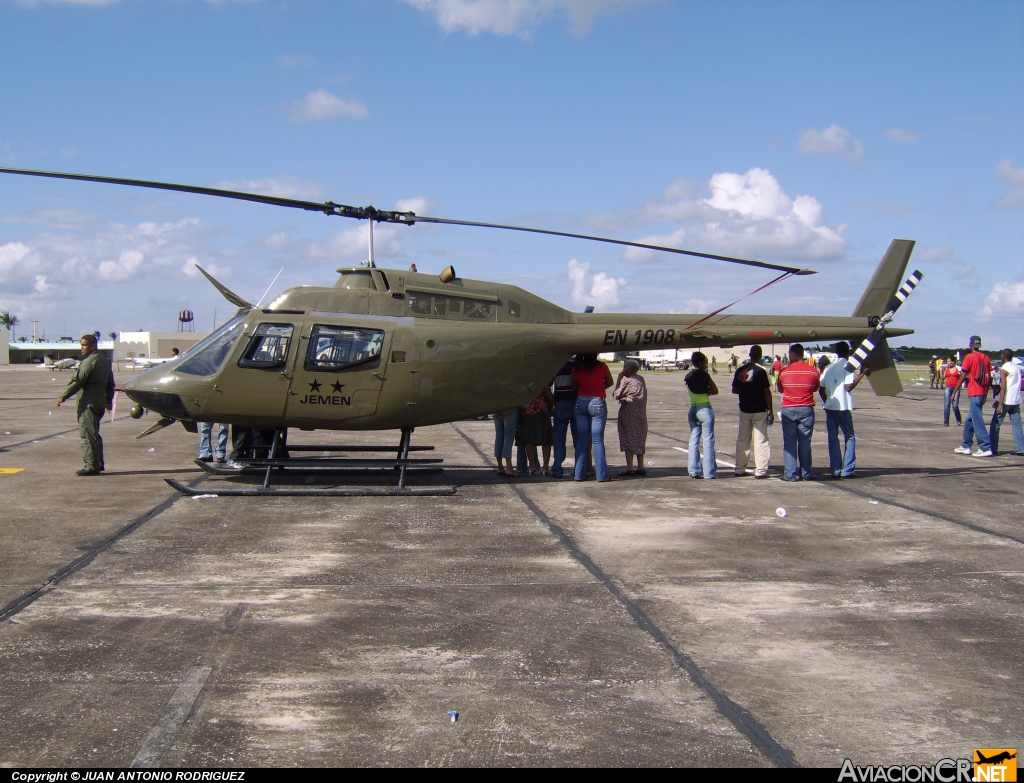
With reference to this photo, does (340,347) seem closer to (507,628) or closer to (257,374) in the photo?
(257,374)

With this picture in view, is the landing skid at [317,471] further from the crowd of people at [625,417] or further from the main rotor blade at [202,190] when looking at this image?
the main rotor blade at [202,190]

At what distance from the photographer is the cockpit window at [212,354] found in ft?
35.2

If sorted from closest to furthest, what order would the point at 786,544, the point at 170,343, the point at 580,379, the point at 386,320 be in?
the point at 786,544 → the point at 386,320 → the point at 580,379 → the point at 170,343

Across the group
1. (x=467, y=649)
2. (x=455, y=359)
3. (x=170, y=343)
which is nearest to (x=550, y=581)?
(x=467, y=649)

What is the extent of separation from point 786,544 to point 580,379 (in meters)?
4.40

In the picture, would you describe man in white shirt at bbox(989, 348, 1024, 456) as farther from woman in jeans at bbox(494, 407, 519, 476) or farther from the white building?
the white building

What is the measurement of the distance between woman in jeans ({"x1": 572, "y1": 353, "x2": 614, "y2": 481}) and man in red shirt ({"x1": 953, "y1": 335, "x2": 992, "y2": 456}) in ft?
24.3

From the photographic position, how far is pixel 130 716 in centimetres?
421

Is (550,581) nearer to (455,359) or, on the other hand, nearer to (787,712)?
(787,712)

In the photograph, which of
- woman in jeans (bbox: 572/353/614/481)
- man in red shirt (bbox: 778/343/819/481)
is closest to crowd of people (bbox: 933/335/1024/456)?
man in red shirt (bbox: 778/343/819/481)

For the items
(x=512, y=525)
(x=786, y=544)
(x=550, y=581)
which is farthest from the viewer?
(x=512, y=525)

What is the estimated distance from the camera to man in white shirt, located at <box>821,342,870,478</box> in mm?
12766

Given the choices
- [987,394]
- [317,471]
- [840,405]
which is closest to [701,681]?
[317,471]

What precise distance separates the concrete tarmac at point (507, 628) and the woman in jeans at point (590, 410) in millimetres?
1198
